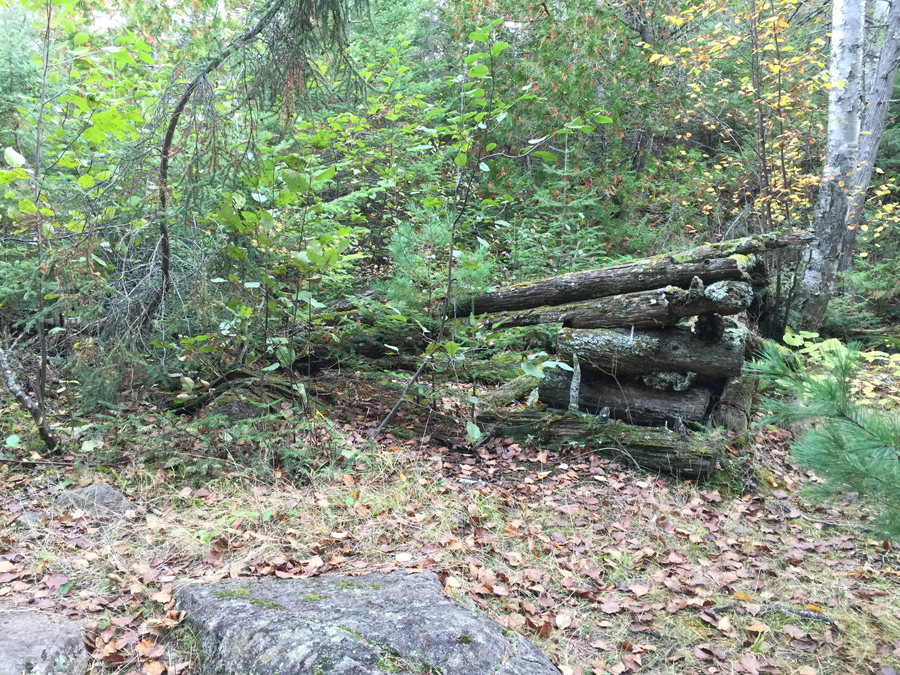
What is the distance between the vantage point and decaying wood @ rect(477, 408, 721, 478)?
474 centimetres

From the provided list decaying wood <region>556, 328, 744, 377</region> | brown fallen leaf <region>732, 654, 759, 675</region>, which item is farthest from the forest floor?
decaying wood <region>556, 328, 744, 377</region>

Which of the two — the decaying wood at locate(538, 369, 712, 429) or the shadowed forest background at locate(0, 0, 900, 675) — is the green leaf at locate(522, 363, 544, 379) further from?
the decaying wood at locate(538, 369, 712, 429)

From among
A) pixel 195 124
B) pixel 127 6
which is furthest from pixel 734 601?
pixel 127 6

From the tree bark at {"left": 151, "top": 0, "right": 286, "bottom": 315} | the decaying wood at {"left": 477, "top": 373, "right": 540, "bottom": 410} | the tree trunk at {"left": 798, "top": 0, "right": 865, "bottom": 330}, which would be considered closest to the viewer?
the tree bark at {"left": 151, "top": 0, "right": 286, "bottom": 315}

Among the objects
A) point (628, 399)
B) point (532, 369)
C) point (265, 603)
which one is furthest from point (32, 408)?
point (628, 399)

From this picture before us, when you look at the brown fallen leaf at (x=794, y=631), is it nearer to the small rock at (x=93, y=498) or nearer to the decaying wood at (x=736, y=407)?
the decaying wood at (x=736, y=407)

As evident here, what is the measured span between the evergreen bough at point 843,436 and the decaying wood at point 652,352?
285 centimetres

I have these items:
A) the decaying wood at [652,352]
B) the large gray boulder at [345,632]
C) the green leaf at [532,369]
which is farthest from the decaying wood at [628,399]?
the large gray boulder at [345,632]

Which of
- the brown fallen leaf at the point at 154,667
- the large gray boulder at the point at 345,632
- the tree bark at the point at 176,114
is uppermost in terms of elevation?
the tree bark at the point at 176,114

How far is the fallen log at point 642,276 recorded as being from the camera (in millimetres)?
4938

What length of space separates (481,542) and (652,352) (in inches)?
104

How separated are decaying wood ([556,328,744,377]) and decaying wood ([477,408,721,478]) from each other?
0.60 m

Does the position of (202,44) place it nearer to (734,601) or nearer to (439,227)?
(439,227)

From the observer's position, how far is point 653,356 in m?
5.16
